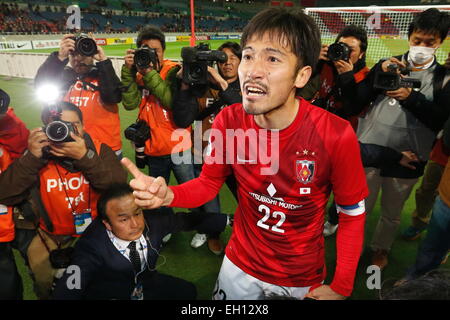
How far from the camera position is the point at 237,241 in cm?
161

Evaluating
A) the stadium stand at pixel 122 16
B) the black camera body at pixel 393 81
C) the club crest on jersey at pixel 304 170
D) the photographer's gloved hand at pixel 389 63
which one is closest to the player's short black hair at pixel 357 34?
the photographer's gloved hand at pixel 389 63

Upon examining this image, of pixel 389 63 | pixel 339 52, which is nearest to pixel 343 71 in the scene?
pixel 339 52

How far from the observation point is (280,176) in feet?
4.54

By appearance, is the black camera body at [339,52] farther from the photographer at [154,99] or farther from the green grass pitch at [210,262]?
the green grass pitch at [210,262]

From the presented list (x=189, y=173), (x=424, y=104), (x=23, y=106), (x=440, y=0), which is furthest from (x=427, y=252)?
(x=440, y=0)

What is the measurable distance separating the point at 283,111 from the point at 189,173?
185 centimetres

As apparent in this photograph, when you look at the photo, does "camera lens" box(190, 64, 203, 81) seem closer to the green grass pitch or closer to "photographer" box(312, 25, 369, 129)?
"photographer" box(312, 25, 369, 129)

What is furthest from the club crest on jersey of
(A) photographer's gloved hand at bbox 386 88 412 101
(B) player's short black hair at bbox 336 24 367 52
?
(B) player's short black hair at bbox 336 24 367 52

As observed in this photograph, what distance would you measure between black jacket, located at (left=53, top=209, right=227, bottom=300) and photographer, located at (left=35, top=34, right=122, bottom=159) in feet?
4.36

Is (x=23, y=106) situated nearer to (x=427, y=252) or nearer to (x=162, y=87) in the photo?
(x=162, y=87)

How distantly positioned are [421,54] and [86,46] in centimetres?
283

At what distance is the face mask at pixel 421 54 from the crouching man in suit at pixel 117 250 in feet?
7.22

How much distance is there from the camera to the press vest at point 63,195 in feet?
7.30
